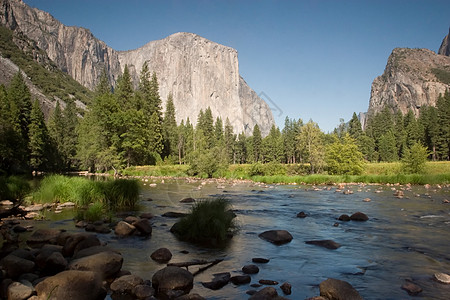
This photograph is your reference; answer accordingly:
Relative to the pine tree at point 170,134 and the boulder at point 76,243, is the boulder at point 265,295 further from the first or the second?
the pine tree at point 170,134

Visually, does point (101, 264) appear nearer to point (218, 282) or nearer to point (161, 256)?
point (161, 256)

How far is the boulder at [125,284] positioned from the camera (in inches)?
211

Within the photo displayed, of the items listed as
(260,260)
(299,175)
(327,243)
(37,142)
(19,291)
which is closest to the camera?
(19,291)

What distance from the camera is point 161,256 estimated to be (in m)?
7.19

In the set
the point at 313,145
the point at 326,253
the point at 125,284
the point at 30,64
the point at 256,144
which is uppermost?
the point at 30,64

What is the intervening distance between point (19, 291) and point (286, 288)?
4238 millimetres

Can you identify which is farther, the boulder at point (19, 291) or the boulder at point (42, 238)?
the boulder at point (42, 238)

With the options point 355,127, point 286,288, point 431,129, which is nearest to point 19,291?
point 286,288

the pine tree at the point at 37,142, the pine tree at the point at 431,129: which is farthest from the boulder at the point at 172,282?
the pine tree at the point at 431,129

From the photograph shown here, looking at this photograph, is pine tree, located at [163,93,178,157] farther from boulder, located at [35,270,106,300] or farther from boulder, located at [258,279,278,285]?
boulder, located at [35,270,106,300]

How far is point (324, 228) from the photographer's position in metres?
11.4

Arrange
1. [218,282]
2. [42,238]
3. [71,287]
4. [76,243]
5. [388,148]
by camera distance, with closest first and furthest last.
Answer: [71,287] → [218,282] → [76,243] → [42,238] → [388,148]

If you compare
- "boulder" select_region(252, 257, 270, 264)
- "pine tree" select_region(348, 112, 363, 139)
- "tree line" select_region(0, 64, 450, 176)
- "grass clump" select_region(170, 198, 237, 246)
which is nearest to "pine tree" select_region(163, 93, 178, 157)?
"tree line" select_region(0, 64, 450, 176)

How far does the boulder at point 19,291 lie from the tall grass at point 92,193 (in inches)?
403
